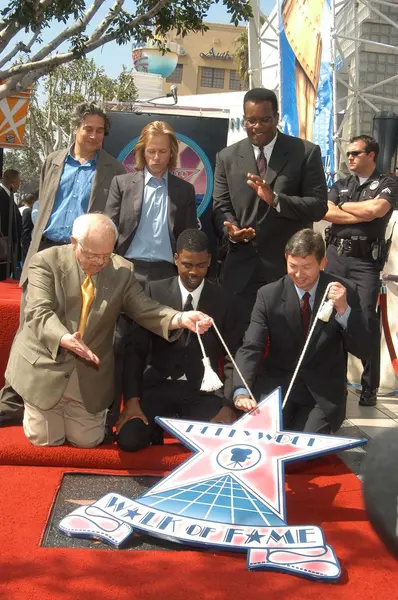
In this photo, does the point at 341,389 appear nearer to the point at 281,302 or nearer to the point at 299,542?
the point at 281,302

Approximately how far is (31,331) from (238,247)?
1.34 meters

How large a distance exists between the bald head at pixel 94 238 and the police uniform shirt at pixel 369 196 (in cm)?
232

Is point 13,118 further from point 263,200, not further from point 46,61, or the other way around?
point 263,200

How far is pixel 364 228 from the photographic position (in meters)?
5.52

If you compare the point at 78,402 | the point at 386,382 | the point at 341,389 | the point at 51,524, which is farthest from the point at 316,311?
the point at 386,382

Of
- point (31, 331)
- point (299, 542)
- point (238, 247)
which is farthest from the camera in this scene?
point (238, 247)

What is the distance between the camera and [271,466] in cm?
338

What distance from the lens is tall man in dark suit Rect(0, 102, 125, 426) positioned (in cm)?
459

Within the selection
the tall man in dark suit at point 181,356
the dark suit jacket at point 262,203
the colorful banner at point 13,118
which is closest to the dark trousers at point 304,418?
the tall man in dark suit at point 181,356

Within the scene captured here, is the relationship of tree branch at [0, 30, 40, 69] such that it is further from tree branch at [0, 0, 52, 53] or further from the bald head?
the bald head

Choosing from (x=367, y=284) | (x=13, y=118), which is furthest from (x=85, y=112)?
(x=13, y=118)

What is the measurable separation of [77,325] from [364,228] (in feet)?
8.29

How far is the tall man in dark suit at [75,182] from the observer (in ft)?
15.1

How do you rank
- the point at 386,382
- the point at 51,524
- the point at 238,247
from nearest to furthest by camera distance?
the point at 51,524 < the point at 238,247 < the point at 386,382
